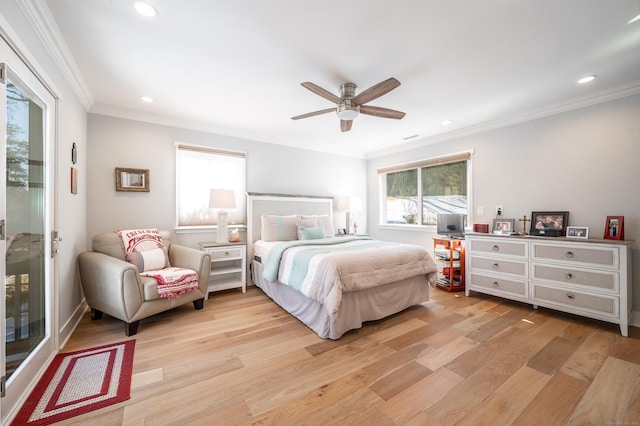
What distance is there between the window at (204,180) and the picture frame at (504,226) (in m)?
3.81

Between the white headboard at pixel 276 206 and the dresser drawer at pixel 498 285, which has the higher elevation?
the white headboard at pixel 276 206

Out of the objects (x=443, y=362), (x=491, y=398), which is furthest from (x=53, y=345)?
(x=491, y=398)

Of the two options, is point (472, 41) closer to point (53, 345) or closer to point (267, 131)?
point (267, 131)

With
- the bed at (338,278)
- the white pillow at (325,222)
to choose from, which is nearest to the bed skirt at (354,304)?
the bed at (338,278)

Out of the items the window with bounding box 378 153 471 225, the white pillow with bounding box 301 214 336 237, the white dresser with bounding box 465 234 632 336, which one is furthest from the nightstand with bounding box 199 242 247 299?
the white dresser with bounding box 465 234 632 336

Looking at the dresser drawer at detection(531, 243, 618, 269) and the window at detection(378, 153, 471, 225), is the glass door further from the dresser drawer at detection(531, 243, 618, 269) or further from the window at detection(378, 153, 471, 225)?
the window at detection(378, 153, 471, 225)

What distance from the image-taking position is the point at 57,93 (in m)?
2.11

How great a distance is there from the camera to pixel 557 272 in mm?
2879

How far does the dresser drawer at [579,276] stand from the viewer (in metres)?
2.54

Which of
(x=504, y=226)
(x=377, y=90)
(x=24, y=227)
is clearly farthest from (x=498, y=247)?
(x=24, y=227)

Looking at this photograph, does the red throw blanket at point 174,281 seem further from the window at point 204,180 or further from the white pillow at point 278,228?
the white pillow at point 278,228

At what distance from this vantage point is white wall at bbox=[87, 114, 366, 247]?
10.5ft

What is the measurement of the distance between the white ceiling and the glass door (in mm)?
611

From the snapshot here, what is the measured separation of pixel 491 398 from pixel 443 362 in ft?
1.32
